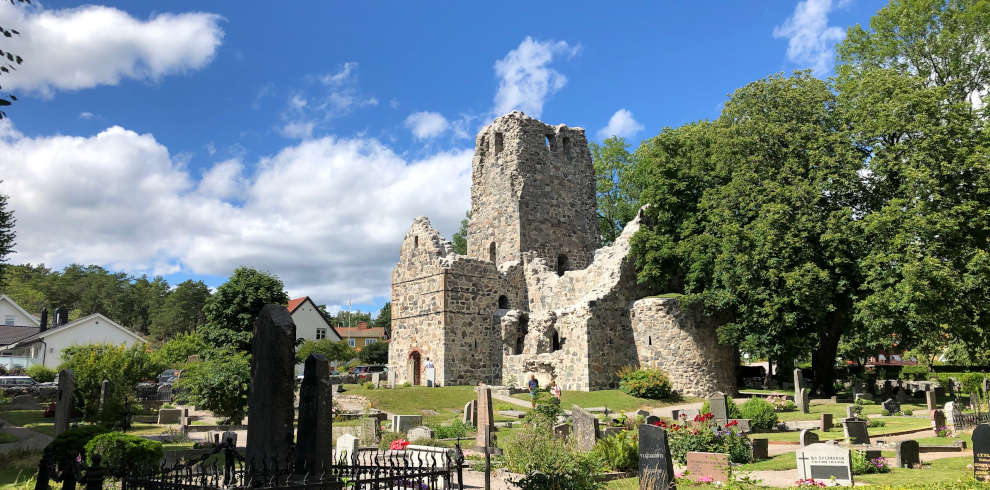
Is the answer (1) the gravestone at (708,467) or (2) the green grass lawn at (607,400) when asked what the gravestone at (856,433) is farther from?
(2) the green grass lawn at (607,400)

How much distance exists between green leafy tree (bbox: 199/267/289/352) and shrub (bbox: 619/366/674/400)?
54.3 feet

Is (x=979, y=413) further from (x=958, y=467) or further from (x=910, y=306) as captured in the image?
(x=958, y=467)

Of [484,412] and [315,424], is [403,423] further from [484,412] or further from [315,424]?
[315,424]

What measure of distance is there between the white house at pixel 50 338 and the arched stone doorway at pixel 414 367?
26566 millimetres

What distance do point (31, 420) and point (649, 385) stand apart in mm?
23537

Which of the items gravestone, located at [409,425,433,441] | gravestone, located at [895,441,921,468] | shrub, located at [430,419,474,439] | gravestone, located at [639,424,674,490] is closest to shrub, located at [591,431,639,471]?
gravestone, located at [639,424,674,490]

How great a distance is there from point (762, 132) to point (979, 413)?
1293 centimetres

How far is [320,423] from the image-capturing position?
8188mm

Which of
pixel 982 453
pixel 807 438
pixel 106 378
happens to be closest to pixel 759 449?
pixel 807 438

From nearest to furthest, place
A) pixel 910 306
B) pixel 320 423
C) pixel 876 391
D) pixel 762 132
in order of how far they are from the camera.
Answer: pixel 320 423 → pixel 910 306 → pixel 762 132 → pixel 876 391

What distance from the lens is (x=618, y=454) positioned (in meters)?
11.9

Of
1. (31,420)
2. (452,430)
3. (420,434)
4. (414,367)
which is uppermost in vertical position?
(414,367)

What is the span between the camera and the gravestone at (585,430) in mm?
13008

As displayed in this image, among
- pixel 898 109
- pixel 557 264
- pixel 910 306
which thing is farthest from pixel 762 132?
pixel 557 264
